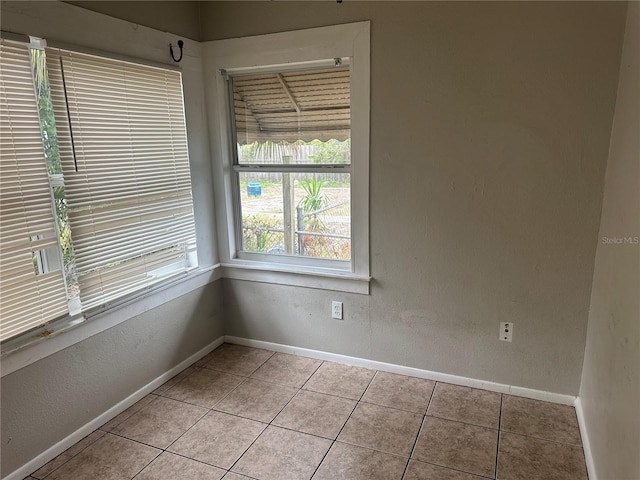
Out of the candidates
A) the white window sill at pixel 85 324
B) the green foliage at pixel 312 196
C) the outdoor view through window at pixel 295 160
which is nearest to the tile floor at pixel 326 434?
the white window sill at pixel 85 324

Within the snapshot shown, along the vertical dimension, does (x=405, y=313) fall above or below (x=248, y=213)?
below

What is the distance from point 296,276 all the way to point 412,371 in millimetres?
921

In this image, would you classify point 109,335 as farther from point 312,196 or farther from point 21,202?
point 312,196

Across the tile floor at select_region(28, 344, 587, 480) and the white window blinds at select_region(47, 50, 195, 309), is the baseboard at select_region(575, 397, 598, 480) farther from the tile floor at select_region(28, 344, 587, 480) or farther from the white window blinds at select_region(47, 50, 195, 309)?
the white window blinds at select_region(47, 50, 195, 309)

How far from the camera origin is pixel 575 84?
1.94 meters

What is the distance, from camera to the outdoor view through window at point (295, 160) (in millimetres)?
2514

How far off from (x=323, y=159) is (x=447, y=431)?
5.37ft

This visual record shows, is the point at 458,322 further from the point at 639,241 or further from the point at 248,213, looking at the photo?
the point at 248,213

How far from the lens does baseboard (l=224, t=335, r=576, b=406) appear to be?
7.51ft

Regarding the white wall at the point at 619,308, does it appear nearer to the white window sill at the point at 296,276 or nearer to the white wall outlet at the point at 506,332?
the white wall outlet at the point at 506,332

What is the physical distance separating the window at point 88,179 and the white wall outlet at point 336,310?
3.22ft

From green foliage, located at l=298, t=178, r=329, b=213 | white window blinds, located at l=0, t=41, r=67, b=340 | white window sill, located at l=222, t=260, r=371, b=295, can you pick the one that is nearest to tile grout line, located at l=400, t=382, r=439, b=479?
white window sill, located at l=222, t=260, r=371, b=295

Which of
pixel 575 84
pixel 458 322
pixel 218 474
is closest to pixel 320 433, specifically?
pixel 218 474

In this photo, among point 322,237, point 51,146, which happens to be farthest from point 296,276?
point 51,146
